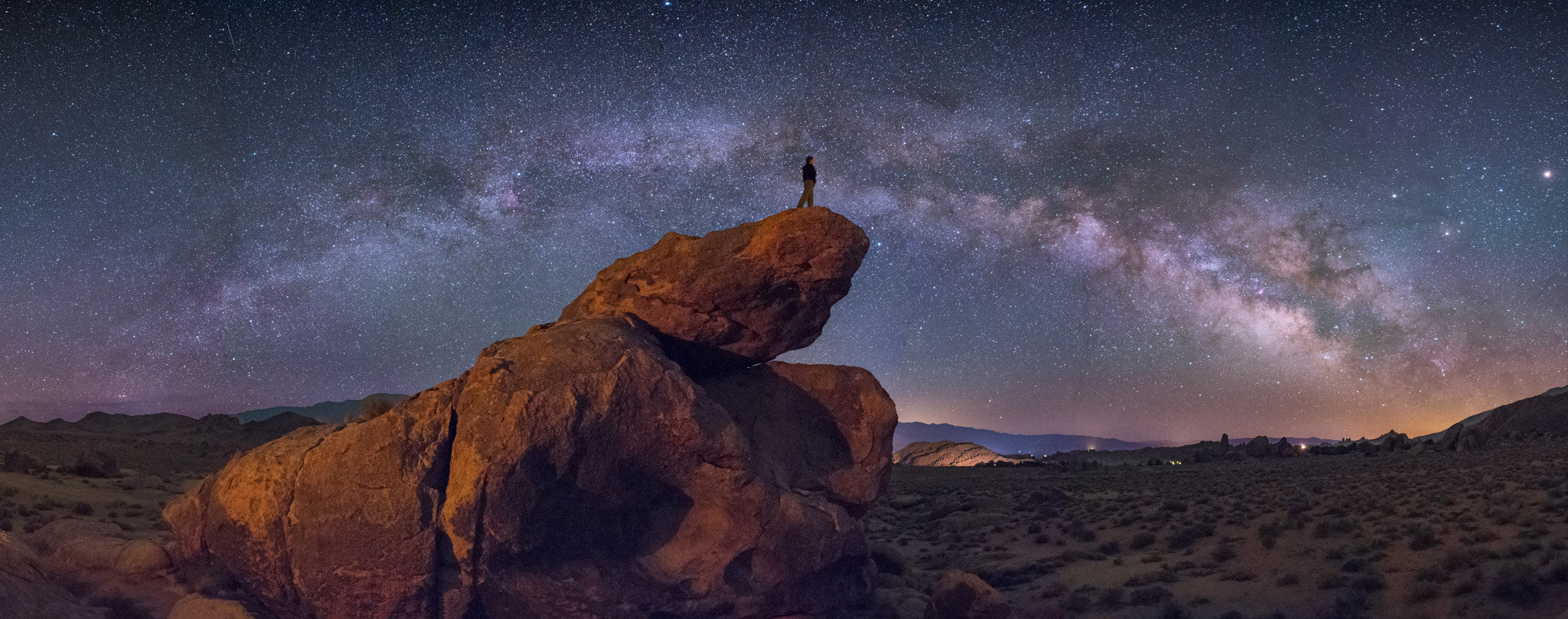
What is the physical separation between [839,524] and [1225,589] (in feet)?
30.5

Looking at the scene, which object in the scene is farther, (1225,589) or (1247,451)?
(1247,451)

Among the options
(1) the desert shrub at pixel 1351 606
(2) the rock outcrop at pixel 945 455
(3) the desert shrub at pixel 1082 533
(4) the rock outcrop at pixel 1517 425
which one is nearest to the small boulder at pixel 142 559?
(1) the desert shrub at pixel 1351 606

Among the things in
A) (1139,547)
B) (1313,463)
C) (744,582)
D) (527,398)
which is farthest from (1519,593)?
(1313,463)

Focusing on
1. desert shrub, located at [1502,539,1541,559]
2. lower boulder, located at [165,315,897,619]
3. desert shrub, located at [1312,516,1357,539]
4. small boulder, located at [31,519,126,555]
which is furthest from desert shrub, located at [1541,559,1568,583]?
small boulder, located at [31,519,126,555]

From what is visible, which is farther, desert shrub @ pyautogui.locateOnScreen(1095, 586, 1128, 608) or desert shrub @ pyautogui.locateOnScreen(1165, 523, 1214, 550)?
desert shrub @ pyautogui.locateOnScreen(1165, 523, 1214, 550)

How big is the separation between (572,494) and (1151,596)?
12667 millimetres

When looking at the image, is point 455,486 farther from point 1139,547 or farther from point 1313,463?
point 1313,463

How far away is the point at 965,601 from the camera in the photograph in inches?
615

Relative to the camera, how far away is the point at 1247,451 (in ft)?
197

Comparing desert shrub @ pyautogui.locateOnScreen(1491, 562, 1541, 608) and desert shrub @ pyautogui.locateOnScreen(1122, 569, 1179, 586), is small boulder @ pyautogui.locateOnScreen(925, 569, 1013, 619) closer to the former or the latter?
desert shrub @ pyautogui.locateOnScreen(1122, 569, 1179, 586)

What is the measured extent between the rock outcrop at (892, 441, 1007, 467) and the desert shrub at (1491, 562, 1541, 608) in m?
78.6

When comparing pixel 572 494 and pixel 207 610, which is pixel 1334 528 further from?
pixel 207 610

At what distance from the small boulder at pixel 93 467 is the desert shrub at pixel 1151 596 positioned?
36.6m

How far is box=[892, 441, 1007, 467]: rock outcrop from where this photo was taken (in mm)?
97250
